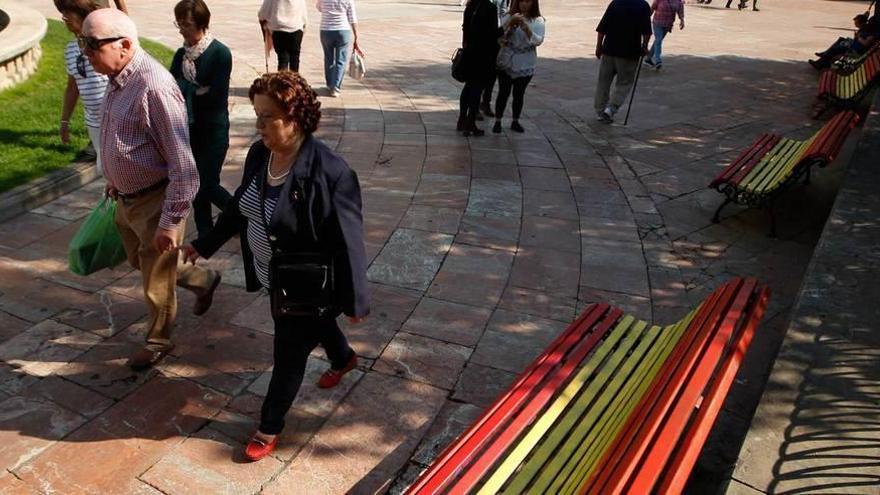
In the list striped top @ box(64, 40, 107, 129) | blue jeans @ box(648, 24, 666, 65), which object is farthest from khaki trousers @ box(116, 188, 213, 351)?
blue jeans @ box(648, 24, 666, 65)

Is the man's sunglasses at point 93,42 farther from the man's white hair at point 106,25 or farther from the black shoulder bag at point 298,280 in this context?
the black shoulder bag at point 298,280

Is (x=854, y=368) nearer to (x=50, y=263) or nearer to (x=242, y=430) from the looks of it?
(x=242, y=430)

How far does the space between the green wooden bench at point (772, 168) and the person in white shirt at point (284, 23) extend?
518 cm

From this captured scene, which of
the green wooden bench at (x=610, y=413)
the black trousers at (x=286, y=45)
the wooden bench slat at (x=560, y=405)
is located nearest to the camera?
the green wooden bench at (x=610, y=413)

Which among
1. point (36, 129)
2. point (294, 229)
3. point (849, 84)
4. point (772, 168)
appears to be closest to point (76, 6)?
point (294, 229)

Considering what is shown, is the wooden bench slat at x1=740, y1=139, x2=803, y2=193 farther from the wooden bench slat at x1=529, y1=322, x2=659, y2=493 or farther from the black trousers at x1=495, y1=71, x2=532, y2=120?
the wooden bench slat at x1=529, y1=322, x2=659, y2=493

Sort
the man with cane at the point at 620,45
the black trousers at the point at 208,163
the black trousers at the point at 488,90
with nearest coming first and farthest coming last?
1. the black trousers at the point at 208,163
2. the black trousers at the point at 488,90
3. the man with cane at the point at 620,45

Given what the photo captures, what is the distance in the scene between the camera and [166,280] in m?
3.50

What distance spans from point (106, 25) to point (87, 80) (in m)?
2.38

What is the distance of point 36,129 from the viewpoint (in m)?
6.70

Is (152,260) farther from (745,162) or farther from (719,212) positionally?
(745,162)

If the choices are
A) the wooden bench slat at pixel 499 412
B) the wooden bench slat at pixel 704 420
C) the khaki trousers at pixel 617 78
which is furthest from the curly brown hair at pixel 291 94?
the khaki trousers at pixel 617 78

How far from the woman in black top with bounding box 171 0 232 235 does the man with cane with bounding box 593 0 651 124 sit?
531cm

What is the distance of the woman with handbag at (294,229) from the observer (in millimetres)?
2627
